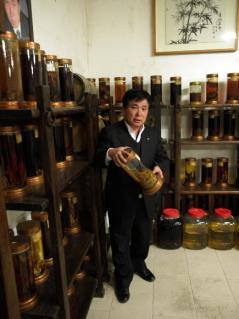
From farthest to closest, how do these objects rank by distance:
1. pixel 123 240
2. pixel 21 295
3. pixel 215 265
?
pixel 215 265 < pixel 123 240 < pixel 21 295

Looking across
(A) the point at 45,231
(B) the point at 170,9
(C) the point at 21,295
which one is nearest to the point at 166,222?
(A) the point at 45,231

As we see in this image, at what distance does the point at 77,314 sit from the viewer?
140 cm

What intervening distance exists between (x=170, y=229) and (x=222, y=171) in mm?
630

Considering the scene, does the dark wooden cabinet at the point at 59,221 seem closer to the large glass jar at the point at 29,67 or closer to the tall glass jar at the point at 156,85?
the large glass jar at the point at 29,67

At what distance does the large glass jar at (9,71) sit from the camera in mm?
823

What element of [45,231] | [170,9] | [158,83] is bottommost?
[45,231]

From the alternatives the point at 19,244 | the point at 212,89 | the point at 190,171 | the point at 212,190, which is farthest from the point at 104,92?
the point at 19,244

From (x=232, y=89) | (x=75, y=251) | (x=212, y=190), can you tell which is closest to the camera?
(x=75, y=251)

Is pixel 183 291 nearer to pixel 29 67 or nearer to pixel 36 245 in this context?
pixel 36 245

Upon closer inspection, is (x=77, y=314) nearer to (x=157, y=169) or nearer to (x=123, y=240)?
(x=123, y=240)

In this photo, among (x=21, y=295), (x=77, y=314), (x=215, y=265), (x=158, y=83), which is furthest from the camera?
(x=158, y=83)

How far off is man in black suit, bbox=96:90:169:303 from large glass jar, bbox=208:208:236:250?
723 millimetres

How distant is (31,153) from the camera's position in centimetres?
100

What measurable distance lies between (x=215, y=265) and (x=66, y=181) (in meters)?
1.41
